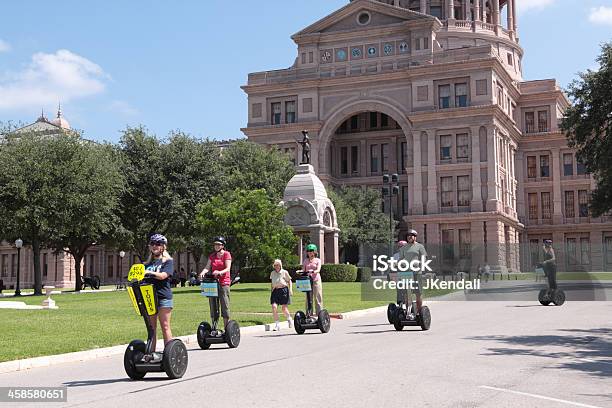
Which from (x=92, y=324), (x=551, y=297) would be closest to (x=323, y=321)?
(x=92, y=324)

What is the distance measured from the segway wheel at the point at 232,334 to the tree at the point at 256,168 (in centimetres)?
4323

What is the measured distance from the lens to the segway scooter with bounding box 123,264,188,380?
9.77 m

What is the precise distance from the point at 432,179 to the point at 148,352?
6431 centimetres

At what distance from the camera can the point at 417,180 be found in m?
73.3

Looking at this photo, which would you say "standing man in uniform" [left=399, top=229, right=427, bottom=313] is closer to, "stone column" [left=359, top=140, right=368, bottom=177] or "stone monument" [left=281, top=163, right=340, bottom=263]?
"stone monument" [left=281, top=163, right=340, bottom=263]

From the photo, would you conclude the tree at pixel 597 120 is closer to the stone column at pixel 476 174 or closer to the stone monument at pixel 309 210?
the stone monument at pixel 309 210

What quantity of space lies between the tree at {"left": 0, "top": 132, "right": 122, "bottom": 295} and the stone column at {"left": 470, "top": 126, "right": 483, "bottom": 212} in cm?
3529

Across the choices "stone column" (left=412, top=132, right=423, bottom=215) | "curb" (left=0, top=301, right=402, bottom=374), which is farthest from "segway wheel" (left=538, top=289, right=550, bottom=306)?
"stone column" (left=412, top=132, right=423, bottom=215)

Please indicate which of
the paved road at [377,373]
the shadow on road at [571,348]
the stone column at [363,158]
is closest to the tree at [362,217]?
the stone column at [363,158]

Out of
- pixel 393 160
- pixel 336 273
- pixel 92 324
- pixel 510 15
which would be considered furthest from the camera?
pixel 510 15

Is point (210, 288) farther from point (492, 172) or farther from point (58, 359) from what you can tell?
point (492, 172)

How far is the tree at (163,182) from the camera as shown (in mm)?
54000

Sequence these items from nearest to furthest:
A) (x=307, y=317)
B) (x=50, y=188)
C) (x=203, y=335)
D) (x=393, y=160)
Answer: (x=203, y=335) < (x=307, y=317) < (x=50, y=188) < (x=393, y=160)

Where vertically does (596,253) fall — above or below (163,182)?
below
